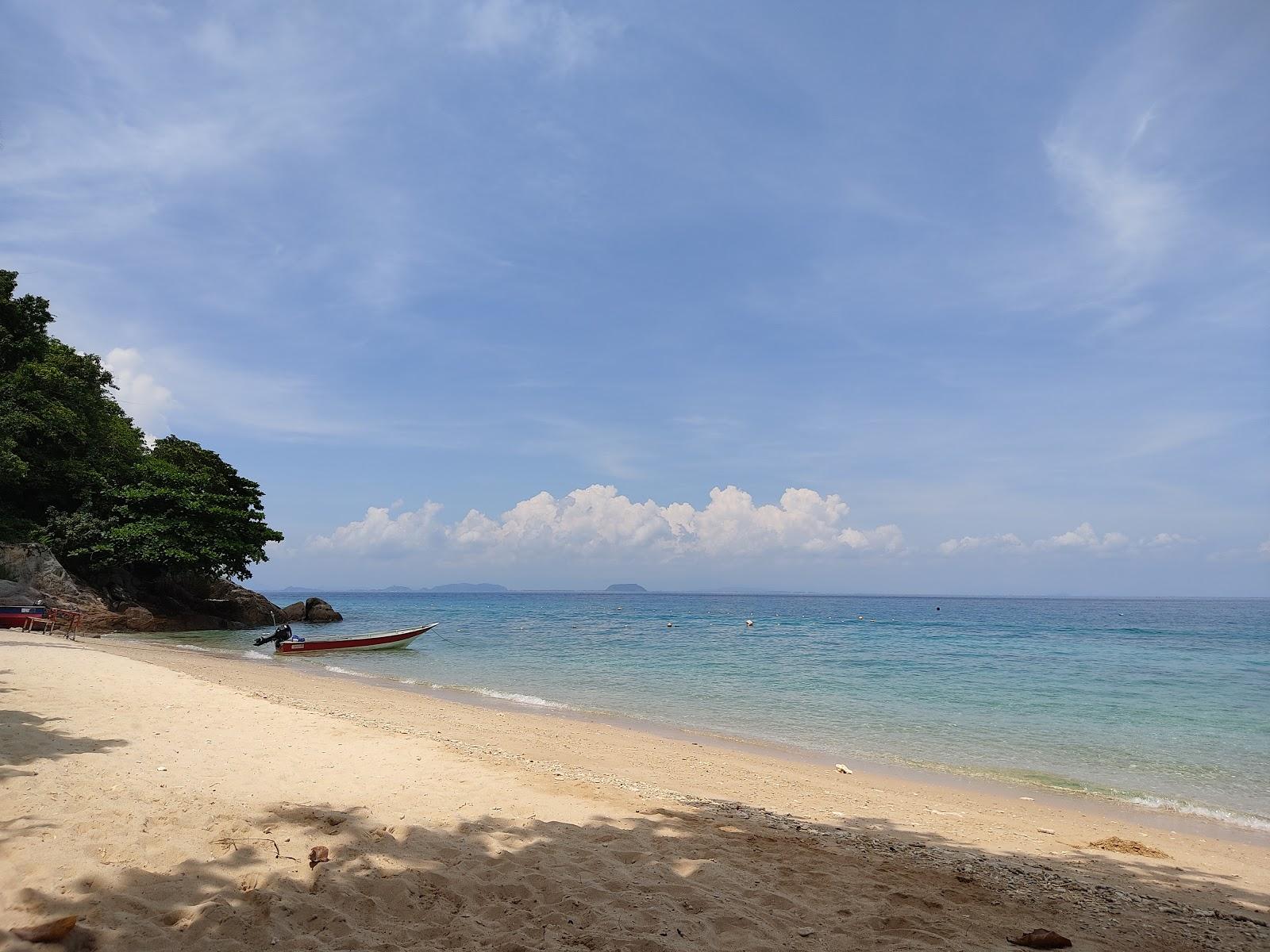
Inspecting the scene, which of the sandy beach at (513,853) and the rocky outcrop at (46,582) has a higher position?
the rocky outcrop at (46,582)

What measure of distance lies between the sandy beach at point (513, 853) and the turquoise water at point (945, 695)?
288cm

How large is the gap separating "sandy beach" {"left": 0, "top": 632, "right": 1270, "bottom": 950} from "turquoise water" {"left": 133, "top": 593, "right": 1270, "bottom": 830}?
2884mm

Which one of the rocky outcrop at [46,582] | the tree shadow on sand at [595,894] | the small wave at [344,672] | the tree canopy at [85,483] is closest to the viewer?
the tree shadow on sand at [595,894]

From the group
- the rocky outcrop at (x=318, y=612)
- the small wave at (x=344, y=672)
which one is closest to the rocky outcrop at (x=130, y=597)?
the rocky outcrop at (x=318, y=612)

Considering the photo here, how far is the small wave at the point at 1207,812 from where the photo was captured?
9086 mm

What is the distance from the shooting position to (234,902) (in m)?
4.04

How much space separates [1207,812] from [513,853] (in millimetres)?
10026

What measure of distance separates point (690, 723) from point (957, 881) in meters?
10.0

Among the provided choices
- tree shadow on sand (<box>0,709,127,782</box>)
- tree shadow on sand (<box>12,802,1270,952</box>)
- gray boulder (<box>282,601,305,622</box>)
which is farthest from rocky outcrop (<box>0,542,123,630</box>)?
tree shadow on sand (<box>12,802,1270,952</box>)

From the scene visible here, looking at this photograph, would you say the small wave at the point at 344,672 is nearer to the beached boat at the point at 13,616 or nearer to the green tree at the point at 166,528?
the beached boat at the point at 13,616

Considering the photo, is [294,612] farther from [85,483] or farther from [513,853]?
[513,853]

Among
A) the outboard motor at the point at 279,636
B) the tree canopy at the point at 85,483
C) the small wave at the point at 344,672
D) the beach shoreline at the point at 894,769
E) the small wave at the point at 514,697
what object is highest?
the tree canopy at the point at 85,483

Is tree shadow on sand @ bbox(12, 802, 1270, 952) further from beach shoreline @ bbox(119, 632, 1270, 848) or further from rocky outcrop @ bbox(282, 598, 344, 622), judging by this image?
rocky outcrop @ bbox(282, 598, 344, 622)

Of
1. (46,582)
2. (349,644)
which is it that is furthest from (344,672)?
(46,582)
